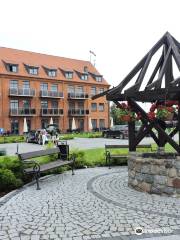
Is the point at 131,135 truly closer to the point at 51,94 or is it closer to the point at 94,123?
the point at 51,94

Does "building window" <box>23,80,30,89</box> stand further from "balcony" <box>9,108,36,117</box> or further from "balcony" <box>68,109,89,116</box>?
"balcony" <box>68,109,89,116</box>

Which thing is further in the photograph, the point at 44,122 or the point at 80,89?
the point at 80,89

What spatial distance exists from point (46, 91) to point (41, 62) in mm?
6602

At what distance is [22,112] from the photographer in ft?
157

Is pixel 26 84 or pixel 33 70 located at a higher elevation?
pixel 33 70

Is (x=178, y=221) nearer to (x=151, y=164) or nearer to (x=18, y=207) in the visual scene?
(x=151, y=164)

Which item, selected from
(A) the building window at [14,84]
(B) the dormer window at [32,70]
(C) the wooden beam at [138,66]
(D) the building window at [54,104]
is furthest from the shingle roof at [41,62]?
(C) the wooden beam at [138,66]

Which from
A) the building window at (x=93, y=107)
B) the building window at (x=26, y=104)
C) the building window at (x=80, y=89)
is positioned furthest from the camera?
the building window at (x=93, y=107)

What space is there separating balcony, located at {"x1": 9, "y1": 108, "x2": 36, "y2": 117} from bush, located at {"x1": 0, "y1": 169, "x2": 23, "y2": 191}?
130 ft

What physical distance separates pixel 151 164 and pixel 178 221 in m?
2.20

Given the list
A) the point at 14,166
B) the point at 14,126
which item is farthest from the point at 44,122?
the point at 14,166

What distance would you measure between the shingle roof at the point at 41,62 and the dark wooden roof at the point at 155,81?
40.5 m

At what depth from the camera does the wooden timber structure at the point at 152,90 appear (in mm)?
7026

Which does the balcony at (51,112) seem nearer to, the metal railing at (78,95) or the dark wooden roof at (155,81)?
the metal railing at (78,95)
